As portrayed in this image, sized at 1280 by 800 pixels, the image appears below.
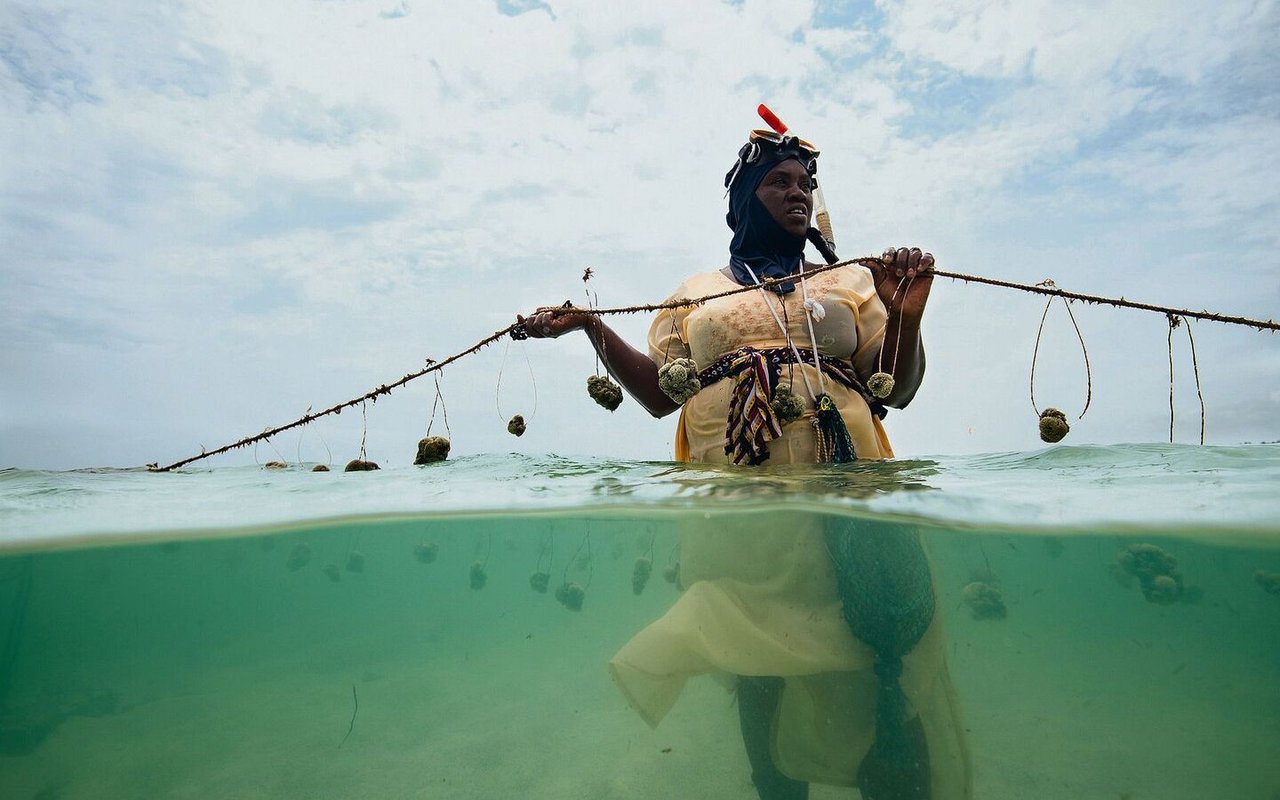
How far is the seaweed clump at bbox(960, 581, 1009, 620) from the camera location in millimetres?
6941

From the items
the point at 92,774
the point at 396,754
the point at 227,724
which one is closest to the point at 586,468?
the point at 396,754

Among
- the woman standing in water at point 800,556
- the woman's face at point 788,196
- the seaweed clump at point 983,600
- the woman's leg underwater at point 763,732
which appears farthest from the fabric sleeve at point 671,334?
the seaweed clump at point 983,600

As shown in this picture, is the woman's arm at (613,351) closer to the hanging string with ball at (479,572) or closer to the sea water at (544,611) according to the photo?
the sea water at (544,611)

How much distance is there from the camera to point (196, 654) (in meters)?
10.1

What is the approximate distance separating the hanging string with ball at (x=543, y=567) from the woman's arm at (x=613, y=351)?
4214 mm

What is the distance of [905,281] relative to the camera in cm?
308

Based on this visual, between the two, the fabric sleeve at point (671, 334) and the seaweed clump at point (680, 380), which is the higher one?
the fabric sleeve at point (671, 334)

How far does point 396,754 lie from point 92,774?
435cm

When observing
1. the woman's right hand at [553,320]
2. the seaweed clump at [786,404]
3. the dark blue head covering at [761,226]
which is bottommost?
the seaweed clump at [786,404]

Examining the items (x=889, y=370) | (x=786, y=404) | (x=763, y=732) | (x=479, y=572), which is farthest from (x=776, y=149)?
(x=479, y=572)

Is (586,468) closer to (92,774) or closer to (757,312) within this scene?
(757,312)

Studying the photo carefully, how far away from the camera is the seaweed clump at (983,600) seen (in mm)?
6941

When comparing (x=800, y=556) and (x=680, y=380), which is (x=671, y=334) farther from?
(x=800, y=556)

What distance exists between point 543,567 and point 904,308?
314 inches
